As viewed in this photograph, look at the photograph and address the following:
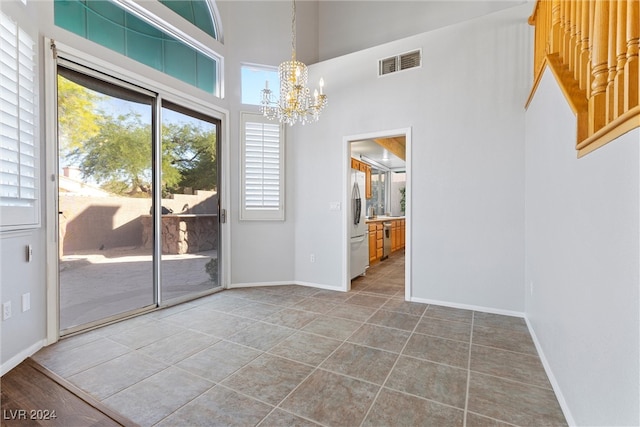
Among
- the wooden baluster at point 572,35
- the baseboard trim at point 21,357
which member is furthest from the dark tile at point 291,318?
the wooden baluster at point 572,35

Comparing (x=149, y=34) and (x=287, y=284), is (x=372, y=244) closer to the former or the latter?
(x=287, y=284)

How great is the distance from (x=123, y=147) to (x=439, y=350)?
3.49 meters

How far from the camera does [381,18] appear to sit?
451 centimetres

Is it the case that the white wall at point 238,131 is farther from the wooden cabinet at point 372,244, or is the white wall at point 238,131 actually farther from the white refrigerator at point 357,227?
the wooden cabinet at point 372,244

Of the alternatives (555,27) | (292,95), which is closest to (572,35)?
(555,27)

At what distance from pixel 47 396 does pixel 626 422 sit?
2808mm

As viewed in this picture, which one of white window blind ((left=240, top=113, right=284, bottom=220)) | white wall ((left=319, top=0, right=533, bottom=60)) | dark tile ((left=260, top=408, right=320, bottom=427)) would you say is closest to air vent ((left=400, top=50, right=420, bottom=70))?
white wall ((left=319, top=0, right=533, bottom=60))

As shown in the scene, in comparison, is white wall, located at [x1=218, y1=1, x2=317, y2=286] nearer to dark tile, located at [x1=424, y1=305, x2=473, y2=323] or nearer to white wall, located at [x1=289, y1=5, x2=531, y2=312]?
white wall, located at [x1=289, y1=5, x2=531, y2=312]

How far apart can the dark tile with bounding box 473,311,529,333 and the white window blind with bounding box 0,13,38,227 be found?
3941 millimetres

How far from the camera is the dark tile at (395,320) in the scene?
2.81m

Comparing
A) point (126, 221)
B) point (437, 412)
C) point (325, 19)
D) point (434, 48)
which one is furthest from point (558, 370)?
point (325, 19)

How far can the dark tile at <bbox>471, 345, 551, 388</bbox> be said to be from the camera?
1904mm

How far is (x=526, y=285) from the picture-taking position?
2924 millimetres

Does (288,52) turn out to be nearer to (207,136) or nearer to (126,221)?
(207,136)
